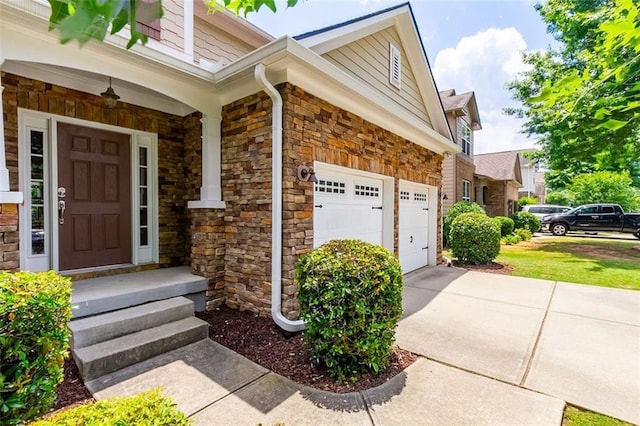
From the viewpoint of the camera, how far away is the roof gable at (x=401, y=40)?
4785 millimetres

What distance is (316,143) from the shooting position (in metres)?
4.46

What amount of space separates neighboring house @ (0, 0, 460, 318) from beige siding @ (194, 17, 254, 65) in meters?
0.07

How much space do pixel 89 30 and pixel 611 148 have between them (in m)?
13.6

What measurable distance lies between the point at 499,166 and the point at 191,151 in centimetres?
2019

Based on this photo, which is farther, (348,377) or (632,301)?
(632,301)

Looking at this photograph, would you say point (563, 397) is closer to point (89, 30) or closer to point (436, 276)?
point (89, 30)

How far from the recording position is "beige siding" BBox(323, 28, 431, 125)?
548cm

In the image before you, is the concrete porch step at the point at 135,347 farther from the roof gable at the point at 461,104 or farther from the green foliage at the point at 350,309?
the roof gable at the point at 461,104

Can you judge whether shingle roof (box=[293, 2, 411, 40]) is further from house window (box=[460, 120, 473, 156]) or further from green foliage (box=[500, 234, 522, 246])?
green foliage (box=[500, 234, 522, 246])

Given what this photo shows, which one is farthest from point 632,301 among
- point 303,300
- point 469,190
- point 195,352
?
point 469,190

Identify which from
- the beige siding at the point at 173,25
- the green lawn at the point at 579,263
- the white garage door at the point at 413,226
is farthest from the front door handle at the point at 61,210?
the green lawn at the point at 579,263

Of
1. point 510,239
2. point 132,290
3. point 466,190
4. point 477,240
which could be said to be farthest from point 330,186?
point 466,190

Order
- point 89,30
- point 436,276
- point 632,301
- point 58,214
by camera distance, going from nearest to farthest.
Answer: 1. point 89,30
2. point 58,214
3. point 632,301
4. point 436,276

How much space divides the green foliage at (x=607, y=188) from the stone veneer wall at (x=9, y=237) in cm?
2863
